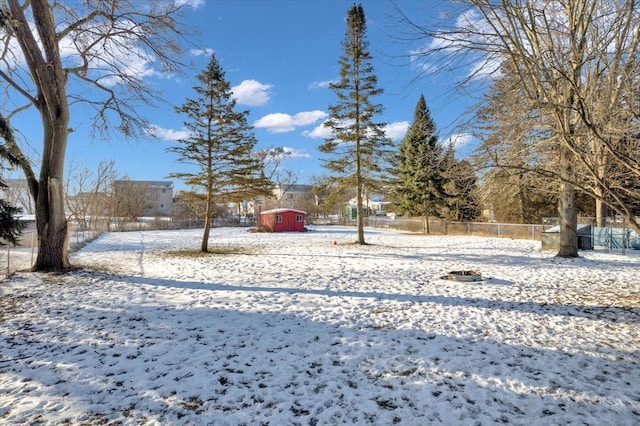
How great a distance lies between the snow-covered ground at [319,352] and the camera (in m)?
2.98

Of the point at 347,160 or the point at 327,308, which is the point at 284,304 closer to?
the point at 327,308

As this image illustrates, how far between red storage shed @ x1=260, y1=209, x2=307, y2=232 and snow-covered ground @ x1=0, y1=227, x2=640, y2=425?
22868 mm

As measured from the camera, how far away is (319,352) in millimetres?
4180

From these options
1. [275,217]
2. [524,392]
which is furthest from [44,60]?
[275,217]

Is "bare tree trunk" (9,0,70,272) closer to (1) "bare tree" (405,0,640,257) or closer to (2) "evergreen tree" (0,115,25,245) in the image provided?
(2) "evergreen tree" (0,115,25,245)

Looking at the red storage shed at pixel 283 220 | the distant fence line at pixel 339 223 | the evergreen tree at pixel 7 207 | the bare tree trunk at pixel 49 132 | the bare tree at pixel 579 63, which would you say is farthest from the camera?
the red storage shed at pixel 283 220

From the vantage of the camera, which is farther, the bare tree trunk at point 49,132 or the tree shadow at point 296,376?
the bare tree trunk at point 49,132

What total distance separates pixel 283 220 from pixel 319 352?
27.6 metres

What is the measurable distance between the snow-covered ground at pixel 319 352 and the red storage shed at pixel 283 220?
22.9 meters

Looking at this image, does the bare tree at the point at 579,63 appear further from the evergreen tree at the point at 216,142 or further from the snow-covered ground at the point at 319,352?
the evergreen tree at the point at 216,142

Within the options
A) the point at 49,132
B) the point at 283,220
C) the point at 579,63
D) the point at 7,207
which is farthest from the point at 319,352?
the point at 283,220

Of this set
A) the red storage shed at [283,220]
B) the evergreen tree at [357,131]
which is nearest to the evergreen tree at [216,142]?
the evergreen tree at [357,131]

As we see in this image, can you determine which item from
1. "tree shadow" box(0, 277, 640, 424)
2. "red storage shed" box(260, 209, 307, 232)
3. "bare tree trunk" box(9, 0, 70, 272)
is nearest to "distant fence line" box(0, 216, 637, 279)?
"bare tree trunk" box(9, 0, 70, 272)

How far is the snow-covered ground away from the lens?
298 centimetres
